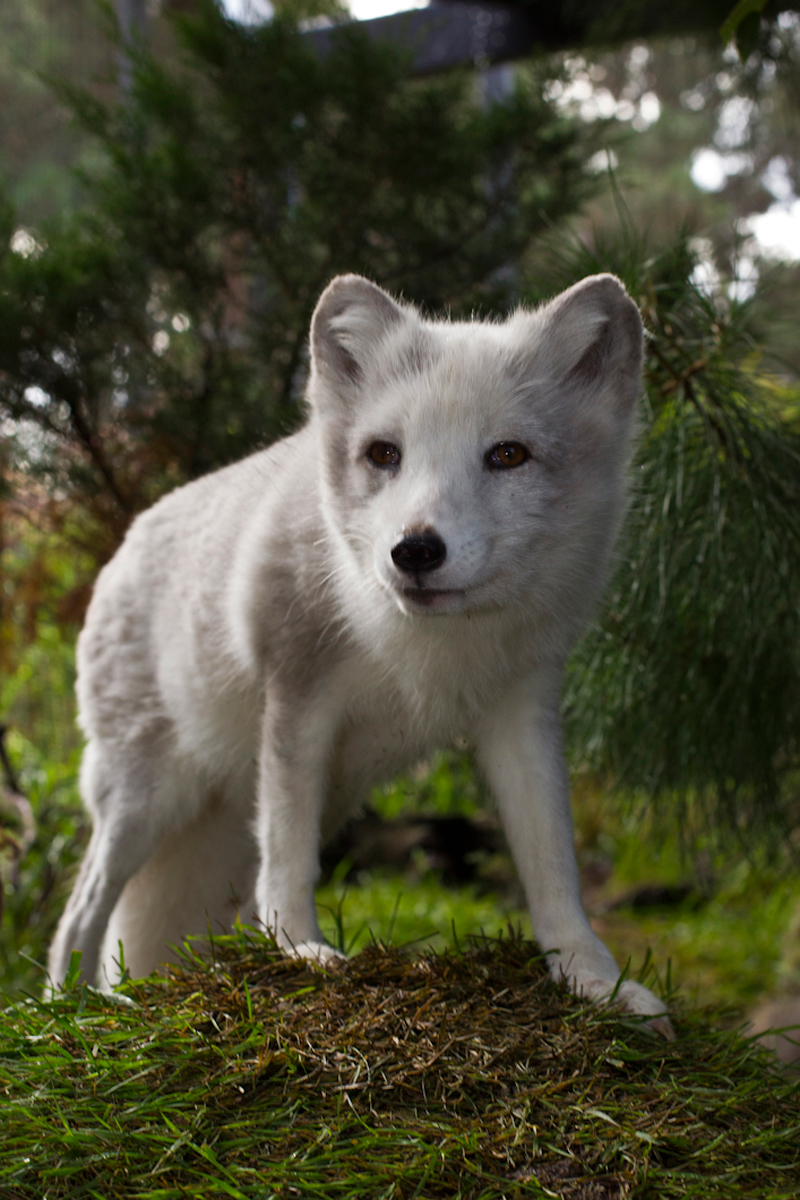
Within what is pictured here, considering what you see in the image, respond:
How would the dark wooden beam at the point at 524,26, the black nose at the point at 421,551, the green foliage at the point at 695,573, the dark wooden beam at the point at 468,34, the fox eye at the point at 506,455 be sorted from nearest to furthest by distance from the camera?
the black nose at the point at 421,551 < the fox eye at the point at 506,455 < the green foliage at the point at 695,573 < the dark wooden beam at the point at 524,26 < the dark wooden beam at the point at 468,34

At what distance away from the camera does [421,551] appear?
1654mm

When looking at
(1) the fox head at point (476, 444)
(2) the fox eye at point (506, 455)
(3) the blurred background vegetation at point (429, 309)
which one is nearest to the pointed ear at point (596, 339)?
(1) the fox head at point (476, 444)

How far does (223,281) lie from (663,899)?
4.15 meters

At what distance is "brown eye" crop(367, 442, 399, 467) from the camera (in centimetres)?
192

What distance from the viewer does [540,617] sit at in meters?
2.05

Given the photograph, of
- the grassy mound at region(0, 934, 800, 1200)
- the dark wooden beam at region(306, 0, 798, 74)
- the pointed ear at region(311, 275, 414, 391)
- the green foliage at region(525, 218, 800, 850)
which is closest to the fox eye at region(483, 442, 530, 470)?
the pointed ear at region(311, 275, 414, 391)

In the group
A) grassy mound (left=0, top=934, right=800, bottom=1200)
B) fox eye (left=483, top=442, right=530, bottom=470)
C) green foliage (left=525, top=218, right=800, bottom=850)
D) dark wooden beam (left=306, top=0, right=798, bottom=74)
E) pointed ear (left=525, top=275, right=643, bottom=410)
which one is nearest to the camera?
grassy mound (left=0, top=934, right=800, bottom=1200)

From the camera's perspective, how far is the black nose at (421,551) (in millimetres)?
1653

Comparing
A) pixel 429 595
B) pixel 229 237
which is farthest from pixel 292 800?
pixel 229 237

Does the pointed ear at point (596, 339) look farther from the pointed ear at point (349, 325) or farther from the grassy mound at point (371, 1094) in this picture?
the grassy mound at point (371, 1094)

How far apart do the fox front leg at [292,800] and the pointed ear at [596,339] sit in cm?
83

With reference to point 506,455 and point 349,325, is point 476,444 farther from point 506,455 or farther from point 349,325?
point 349,325

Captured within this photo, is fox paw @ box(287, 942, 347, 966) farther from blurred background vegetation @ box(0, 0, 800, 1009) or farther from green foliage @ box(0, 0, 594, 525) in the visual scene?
green foliage @ box(0, 0, 594, 525)

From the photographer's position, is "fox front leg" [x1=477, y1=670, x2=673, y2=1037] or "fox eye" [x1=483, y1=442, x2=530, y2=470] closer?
"fox eye" [x1=483, y1=442, x2=530, y2=470]
